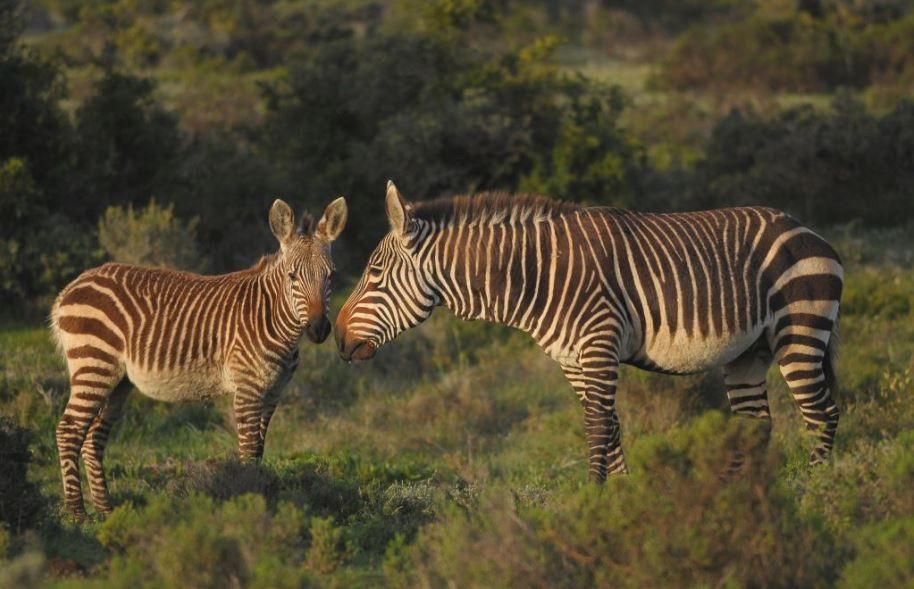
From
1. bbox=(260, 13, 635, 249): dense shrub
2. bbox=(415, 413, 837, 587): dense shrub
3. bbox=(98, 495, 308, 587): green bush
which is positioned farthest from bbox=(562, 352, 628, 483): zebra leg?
bbox=(260, 13, 635, 249): dense shrub

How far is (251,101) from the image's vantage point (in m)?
27.0

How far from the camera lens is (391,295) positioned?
9.08 meters

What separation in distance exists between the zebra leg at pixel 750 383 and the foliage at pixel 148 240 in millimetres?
7055

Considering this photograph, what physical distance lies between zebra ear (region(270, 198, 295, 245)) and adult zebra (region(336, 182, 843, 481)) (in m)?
0.70

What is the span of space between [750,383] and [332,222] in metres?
3.28

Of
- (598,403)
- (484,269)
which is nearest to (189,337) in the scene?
(484,269)

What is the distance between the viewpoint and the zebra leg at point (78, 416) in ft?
29.9

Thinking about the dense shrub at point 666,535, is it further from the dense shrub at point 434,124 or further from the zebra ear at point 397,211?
the dense shrub at point 434,124

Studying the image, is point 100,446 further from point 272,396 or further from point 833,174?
point 833,174

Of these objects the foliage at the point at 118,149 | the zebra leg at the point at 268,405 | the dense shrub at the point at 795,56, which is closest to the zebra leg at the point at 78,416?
the zebra leg at the point at 268,405

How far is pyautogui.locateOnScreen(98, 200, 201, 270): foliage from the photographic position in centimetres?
1463

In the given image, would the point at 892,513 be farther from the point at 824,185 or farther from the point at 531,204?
the point at 824,185

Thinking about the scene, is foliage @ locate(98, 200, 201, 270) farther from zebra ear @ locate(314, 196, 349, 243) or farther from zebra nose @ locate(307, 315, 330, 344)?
zebra nose @ locate(307, 315, 330, 344)

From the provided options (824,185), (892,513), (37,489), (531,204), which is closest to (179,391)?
(37,489)
